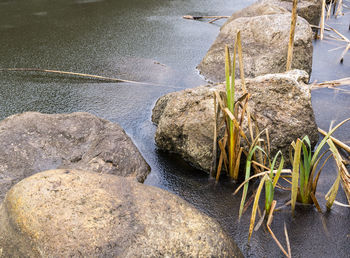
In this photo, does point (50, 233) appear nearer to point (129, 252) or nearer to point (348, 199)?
point (129, 252)

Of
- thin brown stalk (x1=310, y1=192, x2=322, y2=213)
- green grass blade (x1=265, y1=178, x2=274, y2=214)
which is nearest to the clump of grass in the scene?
green grass blade (x1=265, y1=178, x2=274, y2=214)

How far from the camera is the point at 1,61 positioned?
3791 millimetres

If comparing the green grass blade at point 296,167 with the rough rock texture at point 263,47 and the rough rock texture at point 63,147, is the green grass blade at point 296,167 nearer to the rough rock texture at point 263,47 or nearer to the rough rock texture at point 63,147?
the rough rock texture at point 63,147

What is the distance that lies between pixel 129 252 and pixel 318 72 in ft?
10.1

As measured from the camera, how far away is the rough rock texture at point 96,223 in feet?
4.18

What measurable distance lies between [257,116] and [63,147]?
1.18 metres

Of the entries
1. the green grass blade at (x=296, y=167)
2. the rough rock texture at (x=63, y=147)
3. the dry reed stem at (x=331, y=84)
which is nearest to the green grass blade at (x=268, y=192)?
the green grass blade at (x=296, y=167)

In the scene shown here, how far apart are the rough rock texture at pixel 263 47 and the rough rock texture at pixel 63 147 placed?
1.61m

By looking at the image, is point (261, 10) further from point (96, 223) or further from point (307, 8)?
point (96, 223)

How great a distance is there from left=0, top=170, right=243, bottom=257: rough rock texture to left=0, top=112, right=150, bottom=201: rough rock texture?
1.90 feet

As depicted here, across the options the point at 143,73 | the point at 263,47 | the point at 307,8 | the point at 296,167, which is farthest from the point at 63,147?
the point at 307,8

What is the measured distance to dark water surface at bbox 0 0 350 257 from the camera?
6.20 feet

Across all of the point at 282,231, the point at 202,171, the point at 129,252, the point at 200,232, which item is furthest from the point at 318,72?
the point at 129,252

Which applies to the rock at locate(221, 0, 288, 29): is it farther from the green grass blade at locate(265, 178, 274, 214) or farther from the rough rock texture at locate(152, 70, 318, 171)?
the green grass blade at locate(265, 178, 274, 214)
